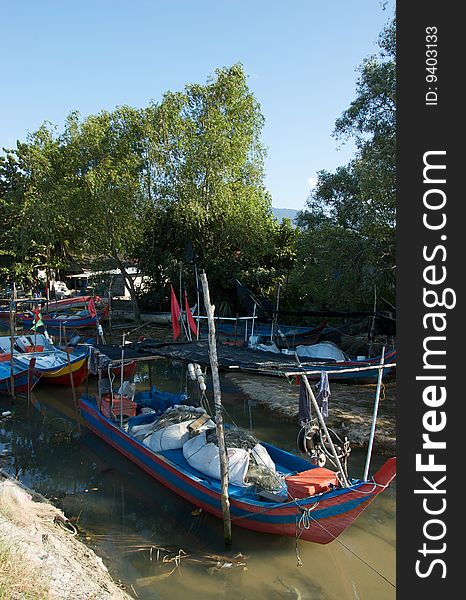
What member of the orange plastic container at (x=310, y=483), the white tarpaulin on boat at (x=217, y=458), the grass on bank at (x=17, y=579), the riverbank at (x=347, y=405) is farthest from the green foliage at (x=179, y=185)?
the grass on bank at (x=17, y=579)

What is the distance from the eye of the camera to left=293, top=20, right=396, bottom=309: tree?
13242 mm

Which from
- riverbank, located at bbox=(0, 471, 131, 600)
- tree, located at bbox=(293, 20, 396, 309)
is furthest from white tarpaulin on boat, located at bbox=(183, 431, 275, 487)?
tree, located at bbox=(293, 20, 396, 309)

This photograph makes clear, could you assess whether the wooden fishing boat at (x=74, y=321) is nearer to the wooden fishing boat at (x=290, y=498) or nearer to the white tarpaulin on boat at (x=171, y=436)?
the white tarpaulin on boat at (x=171, y=436)

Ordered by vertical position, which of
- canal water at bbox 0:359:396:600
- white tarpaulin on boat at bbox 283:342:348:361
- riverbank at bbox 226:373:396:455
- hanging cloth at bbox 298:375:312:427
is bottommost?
canal water at bbox 0:359:396:600

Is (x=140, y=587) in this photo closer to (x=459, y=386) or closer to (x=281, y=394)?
(x=459, y=386)

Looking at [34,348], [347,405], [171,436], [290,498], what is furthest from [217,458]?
[34,348]

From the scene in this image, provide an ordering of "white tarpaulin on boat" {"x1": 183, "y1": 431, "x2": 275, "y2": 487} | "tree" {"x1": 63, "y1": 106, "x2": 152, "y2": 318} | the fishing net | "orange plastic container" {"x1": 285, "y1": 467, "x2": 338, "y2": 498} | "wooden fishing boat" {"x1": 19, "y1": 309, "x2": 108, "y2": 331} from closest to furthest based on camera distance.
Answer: "orange plastic container" {"x1": 285, "y1": 467, "x2": 338, "y2": 498}
"white tarpaulin on boat" {"x1": 183, "y1": 431, "x2": 275, "y2": 487}
the fishing net
"tree" {"x1": 63, "y1": 106, "x2": 152, "y2": 318}
"wooden fishing boat" {"x1": 19, "y1": 309, "x2": 108, "y2": 331}

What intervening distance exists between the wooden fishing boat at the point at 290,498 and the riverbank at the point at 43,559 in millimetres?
1834

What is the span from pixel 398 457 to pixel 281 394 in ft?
33.2

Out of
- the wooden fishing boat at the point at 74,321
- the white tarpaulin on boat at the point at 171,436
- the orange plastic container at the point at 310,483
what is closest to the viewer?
the orange plastic container at the point at 310,483

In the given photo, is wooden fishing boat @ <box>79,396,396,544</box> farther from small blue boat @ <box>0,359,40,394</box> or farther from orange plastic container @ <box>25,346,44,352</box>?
orange plastic container @ <box>25,346,44,352</box>

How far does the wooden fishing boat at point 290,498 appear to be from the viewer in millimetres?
6816

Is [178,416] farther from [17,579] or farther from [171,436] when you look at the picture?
[17,579]

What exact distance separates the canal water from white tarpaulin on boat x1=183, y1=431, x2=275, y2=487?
0.78 metres
